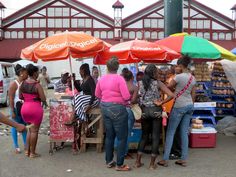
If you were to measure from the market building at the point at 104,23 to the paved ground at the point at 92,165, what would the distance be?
92.6 ft

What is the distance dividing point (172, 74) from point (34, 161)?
129 inches

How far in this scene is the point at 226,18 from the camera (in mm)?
35781

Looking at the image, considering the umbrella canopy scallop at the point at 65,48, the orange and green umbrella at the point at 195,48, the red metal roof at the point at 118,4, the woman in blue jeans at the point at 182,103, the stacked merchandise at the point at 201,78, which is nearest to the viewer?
the woman in blue jeans at the point at 182,103

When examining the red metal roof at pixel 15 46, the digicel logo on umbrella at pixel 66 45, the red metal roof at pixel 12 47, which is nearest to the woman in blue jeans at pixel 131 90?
the digicel logo on umbrella at pixel 66 45

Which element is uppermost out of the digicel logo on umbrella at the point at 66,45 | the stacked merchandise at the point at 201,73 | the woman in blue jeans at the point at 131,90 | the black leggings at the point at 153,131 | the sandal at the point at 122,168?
the digicel logo on umbrella at the point at 66,45

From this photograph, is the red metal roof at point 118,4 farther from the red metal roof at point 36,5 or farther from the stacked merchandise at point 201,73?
the stacked merchandise at point 201,73

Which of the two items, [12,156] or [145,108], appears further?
[12,156]

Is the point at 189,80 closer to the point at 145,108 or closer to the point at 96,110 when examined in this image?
the point at 145,108

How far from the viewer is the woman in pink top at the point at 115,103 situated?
20.3 ft

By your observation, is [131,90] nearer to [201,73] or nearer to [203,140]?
[203,140]

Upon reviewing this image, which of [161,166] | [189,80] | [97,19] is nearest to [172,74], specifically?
[189,80]

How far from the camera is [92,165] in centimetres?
684

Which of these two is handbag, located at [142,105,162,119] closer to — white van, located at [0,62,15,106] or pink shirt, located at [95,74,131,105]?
pink shirt, located at [95,74,131,105]

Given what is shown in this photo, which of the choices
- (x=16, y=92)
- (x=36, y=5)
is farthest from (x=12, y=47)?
(x=16, y=92)
